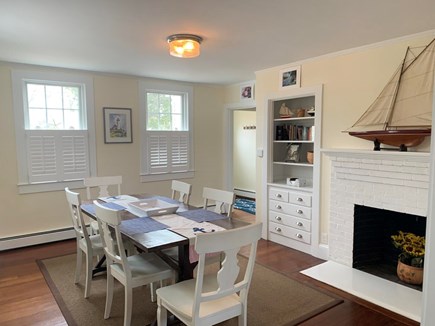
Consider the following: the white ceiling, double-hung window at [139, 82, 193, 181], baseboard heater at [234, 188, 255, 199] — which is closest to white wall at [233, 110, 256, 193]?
baseboard heater at [234, 188, 255, 199]

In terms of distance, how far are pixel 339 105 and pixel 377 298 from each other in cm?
191

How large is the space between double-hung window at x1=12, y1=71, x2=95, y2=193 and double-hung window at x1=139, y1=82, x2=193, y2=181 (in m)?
0.81

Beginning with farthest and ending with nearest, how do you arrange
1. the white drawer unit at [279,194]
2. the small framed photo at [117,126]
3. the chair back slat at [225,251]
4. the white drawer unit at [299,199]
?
the small framed photo at [117,126]
the white drawer unit at [279,194]
the white drawer unit at [299,199]
the chair back slat at [225,251]

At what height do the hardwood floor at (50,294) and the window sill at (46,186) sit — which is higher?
the window sill at (46,186)

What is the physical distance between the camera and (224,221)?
250 cm

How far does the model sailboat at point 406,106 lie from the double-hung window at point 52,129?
3409 millimetres

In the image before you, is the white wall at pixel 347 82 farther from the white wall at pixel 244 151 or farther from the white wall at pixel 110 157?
the white wall at pixel 244 151

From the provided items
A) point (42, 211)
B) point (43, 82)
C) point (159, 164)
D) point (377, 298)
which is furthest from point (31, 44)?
point (377, 298)

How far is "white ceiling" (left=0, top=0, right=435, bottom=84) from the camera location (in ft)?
6.87

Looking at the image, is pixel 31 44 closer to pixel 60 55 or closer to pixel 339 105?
pixel 60 55

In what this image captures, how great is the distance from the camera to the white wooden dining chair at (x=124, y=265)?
210cm

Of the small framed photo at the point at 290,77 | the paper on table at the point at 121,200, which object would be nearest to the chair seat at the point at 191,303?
the paper on table at the point at 121,200

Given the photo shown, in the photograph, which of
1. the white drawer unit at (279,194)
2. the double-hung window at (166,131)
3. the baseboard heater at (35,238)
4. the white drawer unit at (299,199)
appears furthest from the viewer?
the double-hung window at (166,131)

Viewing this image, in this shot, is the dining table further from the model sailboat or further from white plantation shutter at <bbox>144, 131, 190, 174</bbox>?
white plantation shutter at <bbox>144, 131, 190, 174</bbox>
